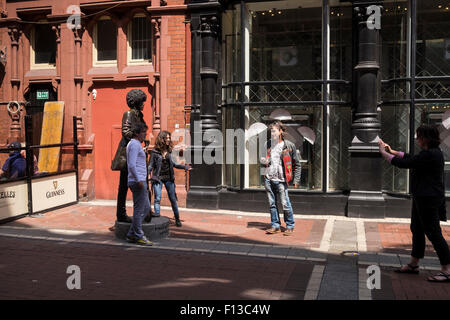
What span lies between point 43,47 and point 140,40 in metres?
2.75

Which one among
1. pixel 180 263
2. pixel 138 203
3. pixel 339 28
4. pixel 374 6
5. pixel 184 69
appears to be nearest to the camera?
pixel 180 263

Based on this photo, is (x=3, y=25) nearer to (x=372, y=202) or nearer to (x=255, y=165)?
(x=255, y=165)

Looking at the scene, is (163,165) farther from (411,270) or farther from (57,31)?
(57,31)

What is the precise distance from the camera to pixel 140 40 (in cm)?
→ 1160

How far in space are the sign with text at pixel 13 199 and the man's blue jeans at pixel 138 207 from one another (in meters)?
3.08

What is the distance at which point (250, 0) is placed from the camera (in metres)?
10.4

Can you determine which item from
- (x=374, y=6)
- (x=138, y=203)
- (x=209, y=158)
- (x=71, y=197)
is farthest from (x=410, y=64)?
(x=71, y=197)

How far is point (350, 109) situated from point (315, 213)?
2.33 meters

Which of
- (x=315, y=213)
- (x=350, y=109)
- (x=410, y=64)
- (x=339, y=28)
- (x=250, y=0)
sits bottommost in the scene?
(x=315, y=213)

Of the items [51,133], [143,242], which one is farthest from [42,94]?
[143,242]

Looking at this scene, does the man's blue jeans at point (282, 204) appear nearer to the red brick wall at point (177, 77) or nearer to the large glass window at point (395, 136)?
the large glass window at point (395, 136)

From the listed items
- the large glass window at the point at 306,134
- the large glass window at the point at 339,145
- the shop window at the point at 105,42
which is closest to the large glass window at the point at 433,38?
the large glass window at the point at 339,145

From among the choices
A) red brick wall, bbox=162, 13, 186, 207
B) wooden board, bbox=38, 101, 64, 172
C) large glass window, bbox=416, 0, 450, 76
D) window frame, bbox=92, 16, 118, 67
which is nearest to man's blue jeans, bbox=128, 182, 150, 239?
red brick wall, bbox=162, 13, 186, 207

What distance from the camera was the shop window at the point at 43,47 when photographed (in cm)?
1220
